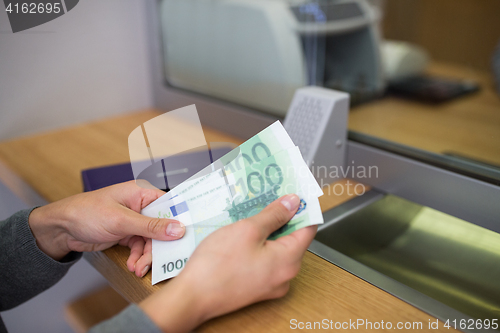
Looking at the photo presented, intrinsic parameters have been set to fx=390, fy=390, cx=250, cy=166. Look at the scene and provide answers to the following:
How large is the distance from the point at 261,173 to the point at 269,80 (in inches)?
26.8

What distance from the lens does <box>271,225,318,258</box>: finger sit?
469 mm

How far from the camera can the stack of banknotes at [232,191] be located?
53 centimetres

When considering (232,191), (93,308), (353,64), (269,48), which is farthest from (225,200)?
(353,64)

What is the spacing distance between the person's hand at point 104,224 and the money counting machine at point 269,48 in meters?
0.59

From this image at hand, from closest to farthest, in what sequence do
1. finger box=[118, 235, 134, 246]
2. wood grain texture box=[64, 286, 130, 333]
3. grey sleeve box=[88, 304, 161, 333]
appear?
grey sleeve box=[88, 304, 161, 333] < finger box=[118, 235, 134, 246] < wood grain texture box=[64, 286, 130, 333]

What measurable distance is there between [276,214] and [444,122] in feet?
3.06

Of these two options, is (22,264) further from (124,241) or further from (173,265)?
(173,265)

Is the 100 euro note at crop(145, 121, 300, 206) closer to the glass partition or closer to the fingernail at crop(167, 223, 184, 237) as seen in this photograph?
the fingernail at crop(167, 223, 184, 237)

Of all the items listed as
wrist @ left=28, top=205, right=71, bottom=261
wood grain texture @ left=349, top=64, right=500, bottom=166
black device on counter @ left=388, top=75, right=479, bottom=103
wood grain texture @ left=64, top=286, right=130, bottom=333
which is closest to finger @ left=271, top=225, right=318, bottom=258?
wrist @ left=28, top=205, right=71, bottom=261

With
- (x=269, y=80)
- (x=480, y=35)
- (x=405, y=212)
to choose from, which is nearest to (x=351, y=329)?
(x=405, y=212)

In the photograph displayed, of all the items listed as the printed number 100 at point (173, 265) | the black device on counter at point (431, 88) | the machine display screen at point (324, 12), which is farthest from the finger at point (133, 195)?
the black device on counter at point (431, 88)

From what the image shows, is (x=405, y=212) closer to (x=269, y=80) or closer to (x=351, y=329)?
(x=351, y=329)

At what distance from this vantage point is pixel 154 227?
544mm

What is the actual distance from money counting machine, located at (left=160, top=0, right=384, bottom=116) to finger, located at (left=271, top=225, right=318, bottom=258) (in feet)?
2.11
